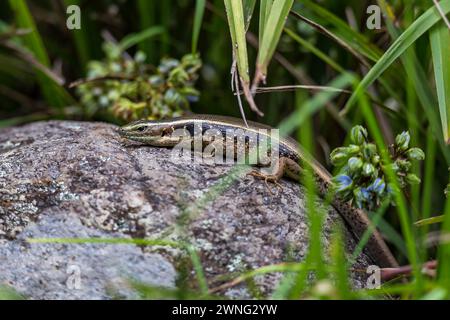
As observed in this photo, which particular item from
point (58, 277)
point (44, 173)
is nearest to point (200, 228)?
point (58, 277)

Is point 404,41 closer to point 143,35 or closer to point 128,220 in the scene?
point 128,220

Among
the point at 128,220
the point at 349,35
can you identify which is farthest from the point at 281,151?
the point at 128,220

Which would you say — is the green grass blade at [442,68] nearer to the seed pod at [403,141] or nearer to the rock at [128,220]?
the seed pod at [403,141]

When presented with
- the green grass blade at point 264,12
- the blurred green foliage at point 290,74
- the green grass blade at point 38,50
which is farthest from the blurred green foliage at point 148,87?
the green grass blade at point 264,12

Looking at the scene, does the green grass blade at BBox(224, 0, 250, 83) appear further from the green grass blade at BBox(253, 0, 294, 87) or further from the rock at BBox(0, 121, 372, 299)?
the rock at BBox(0, 121, 372, 299)

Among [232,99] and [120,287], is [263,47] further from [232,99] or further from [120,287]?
[232,99]

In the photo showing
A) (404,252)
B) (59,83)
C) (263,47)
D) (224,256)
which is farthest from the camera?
(59,83)
